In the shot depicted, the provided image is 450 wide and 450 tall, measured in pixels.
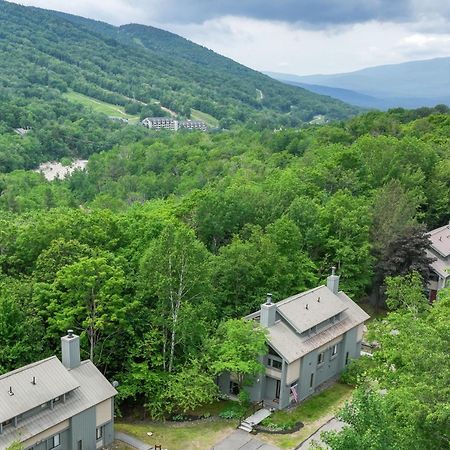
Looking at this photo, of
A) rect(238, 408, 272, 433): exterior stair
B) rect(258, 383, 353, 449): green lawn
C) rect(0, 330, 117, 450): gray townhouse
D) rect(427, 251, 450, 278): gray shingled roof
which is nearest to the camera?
rect(0, 330, 117, 450): gray townhouse

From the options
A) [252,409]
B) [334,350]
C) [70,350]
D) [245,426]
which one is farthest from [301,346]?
[70,350]

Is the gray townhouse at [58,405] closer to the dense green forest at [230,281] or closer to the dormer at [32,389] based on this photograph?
the dormer at [32,389]

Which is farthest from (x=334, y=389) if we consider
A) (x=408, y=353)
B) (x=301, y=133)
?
(x=301, y=133)

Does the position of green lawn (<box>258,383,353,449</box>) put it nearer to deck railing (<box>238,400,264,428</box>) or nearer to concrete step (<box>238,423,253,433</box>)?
concrete step (<box>238,423,253,433</box>)

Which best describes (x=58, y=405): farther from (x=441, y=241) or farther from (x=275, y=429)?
(x=441, y=241)

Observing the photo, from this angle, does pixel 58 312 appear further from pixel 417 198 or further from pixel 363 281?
pixel 417 198

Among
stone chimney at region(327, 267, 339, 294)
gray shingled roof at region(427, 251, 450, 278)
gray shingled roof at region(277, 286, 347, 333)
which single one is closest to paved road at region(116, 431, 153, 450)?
gray shingled roof at region(277, 286, 347, 333)
